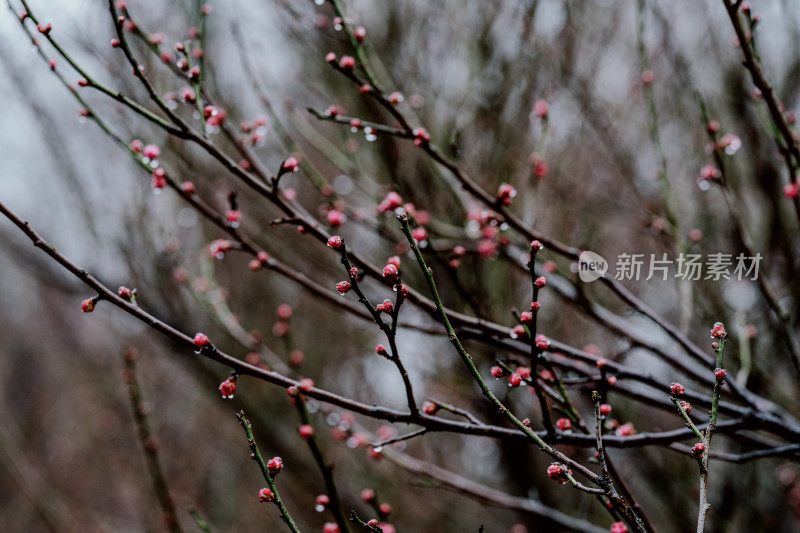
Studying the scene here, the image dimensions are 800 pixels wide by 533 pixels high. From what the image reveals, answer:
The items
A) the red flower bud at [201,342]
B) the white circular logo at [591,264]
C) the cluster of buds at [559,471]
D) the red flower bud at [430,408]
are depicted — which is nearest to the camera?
the cluster of buds at [559,471]

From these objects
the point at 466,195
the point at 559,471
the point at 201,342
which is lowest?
the point at 201,342

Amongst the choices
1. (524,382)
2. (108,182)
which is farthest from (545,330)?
(108,182)

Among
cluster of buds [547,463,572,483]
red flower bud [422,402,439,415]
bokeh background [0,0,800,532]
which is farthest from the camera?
bokeh background [0,0,800,532]

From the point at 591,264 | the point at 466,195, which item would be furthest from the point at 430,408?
the point at 466,195

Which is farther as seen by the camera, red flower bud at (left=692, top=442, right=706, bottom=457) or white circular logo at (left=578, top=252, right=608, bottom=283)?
white circular logo at (left=578, top=252, right=608, bottom=283)

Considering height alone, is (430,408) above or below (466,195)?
below

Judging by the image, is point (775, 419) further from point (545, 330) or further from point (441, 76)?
point (441, 76)

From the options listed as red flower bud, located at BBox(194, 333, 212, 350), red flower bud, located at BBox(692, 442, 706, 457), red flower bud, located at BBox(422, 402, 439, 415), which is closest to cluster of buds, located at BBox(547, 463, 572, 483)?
red flower bud, located at BBox(692, 442, 706, 457)

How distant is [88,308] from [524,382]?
88 cm

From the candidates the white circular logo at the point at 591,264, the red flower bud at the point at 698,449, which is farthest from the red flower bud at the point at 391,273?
the white circular logo at the point at 591,264

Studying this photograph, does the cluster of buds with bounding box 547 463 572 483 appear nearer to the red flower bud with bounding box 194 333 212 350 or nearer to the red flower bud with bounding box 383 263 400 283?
the red flower bud with bounding box 383 263 400 283

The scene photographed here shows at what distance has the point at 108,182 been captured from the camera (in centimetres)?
325

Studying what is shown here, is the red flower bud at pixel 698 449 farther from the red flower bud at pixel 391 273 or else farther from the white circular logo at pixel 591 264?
the white circular logo at pixel 591 264

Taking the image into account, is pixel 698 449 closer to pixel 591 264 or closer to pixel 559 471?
pixel 559 471
